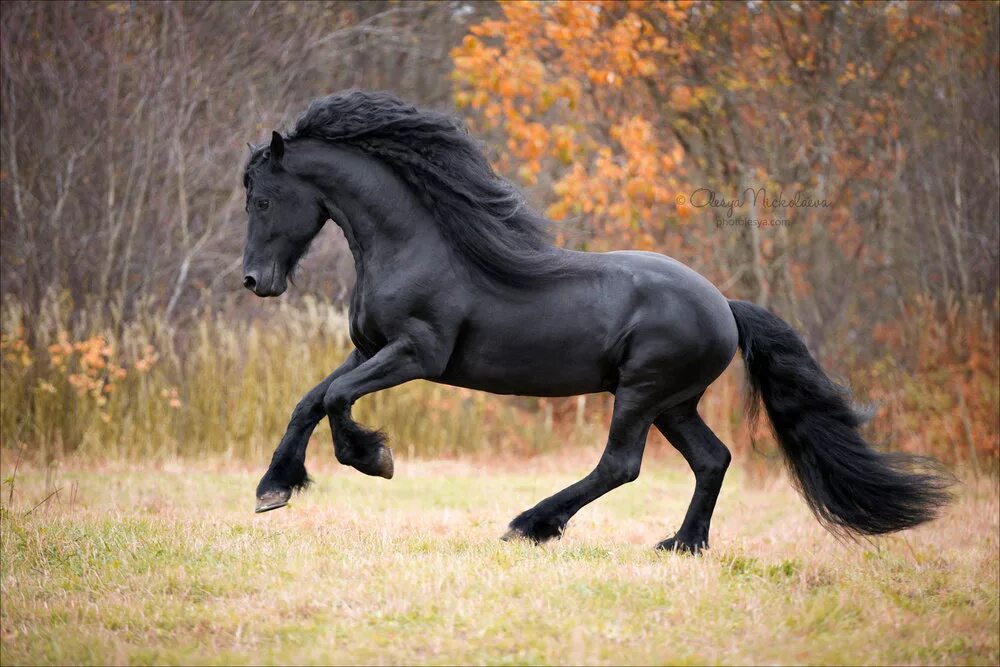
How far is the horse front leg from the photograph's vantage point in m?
5.21

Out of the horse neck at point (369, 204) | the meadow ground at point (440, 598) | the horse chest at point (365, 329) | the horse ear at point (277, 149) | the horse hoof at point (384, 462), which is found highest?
the horse ear at point (277, 149)

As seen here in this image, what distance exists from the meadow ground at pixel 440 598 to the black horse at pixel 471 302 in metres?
0.40

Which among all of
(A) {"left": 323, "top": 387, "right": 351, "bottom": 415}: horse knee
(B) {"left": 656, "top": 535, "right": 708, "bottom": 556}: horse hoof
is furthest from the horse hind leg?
(A) {"left": 323, "top": 387, "right": 351, "bottom": 415}: horse knee

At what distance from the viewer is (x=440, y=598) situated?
4.25 meters

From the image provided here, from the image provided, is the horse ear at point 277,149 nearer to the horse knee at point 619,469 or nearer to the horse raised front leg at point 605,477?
the horse raised front leg at point 605,477

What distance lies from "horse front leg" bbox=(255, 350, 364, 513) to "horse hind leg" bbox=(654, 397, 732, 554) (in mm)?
1791

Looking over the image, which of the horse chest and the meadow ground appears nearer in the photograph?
the meadow ground

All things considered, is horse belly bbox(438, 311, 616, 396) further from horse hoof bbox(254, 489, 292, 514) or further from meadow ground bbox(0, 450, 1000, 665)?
horse hoof bbox(254, 489, 292, 514)

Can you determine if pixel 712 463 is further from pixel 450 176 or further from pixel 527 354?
pixel 450 176

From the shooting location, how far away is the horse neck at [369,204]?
544cm

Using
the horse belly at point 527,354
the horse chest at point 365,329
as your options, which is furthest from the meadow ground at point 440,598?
the horse chest at point 365,329

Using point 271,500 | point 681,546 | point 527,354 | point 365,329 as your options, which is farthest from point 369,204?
point 681,546

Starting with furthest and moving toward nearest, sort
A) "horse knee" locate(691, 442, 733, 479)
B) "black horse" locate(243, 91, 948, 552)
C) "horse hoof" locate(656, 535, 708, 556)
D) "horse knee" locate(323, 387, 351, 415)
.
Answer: "horse knee" locate(691, 442, 733, 479), "horse hoof" locate(656, 535, 708, 556), "black horse" locate(243, 91, 948, 552), "horse knee" locate(323, 387, 351, 415)

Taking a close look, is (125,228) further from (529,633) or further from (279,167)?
(529,633)
